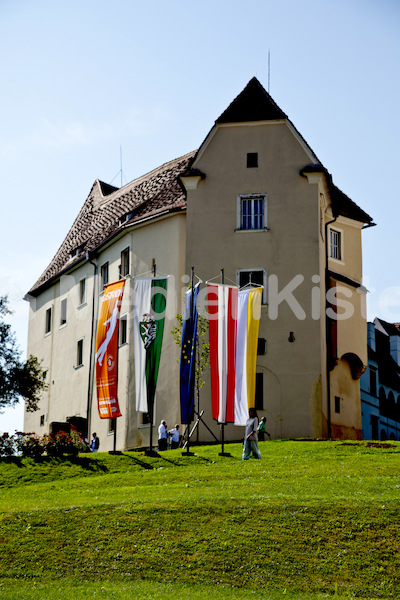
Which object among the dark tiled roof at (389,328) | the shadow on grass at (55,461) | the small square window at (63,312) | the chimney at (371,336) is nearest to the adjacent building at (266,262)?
the small square window at (63,312)

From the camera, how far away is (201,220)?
180ft

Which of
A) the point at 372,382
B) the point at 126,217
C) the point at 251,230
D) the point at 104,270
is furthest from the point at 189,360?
the point at 372,382

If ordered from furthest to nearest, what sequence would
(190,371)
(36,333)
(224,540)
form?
(36,333) < (190,371) < (224,540)

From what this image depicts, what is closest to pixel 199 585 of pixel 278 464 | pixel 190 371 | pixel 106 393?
pixel 278 464

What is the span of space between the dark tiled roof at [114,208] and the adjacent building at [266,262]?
333 mm

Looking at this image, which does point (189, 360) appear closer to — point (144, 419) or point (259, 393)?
point (259, 393)

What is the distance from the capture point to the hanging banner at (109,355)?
41.4 m

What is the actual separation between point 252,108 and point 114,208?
15.5 metres

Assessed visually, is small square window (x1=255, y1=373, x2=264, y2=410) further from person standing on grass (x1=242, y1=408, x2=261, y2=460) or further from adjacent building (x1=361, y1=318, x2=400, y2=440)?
adjacent building (x1=361, y1=318, x2=400, y2=440)

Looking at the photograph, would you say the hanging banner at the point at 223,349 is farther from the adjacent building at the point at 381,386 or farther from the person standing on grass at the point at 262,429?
the adjacent building at the point at 381,386

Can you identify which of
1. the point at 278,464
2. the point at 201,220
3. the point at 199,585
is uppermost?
the point at 201,220

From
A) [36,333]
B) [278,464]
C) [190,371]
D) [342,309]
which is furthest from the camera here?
[36,333]

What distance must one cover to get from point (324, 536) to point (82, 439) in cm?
2145

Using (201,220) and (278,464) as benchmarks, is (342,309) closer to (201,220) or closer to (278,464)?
(201,220)
